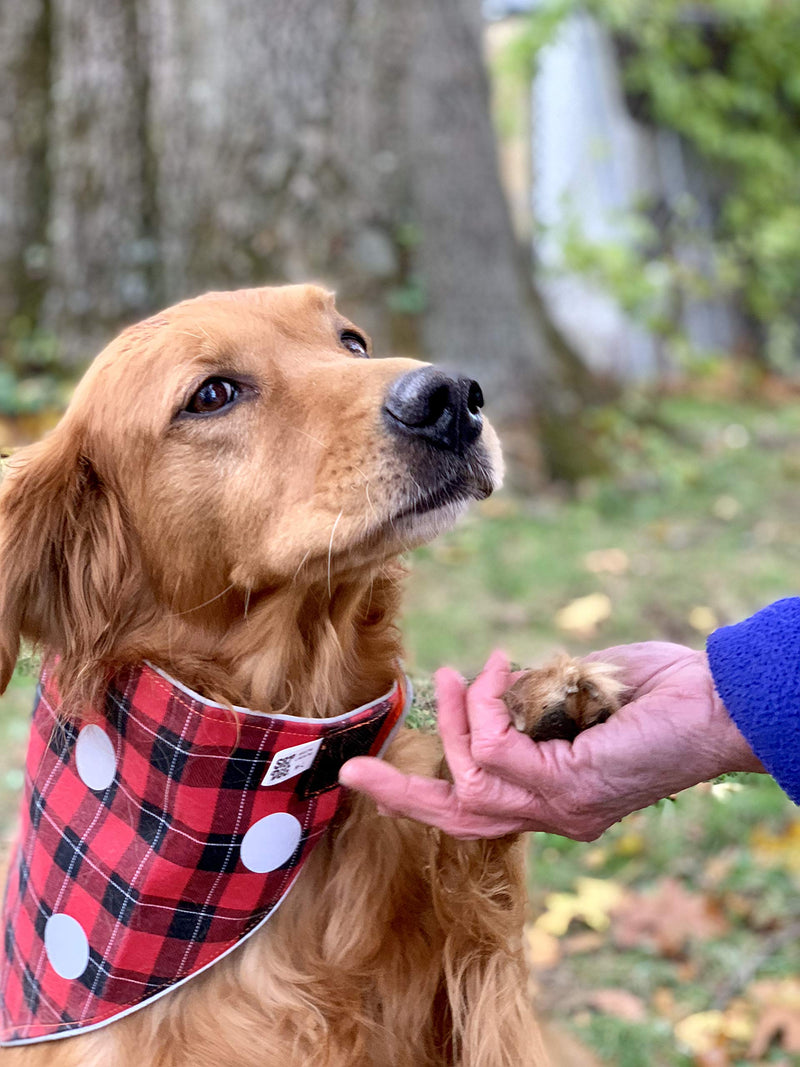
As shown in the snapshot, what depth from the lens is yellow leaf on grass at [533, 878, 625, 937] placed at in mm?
3215

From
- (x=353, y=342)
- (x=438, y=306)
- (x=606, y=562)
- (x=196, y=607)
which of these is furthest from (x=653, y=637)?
(x=196, y=607)

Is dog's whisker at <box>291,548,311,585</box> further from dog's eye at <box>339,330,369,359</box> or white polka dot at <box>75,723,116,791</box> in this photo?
dog's eye at <box>339,330,369,359</box>

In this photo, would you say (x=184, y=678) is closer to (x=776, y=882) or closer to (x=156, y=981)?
(x=156, y=981)

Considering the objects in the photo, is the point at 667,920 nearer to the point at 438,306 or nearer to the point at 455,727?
the point at 455,727

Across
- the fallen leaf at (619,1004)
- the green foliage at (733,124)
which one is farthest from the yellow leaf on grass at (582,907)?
the green foliage at (733,124)

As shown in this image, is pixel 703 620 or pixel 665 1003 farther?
pixel 703 620

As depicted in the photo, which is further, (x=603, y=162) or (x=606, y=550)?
(x=603, y=162)

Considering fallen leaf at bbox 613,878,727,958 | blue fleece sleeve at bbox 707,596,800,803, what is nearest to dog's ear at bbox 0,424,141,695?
blue fleece sleeve at bbox 707,596,800,803

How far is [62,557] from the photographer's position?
83.6 inches

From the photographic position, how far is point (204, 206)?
5527 mm

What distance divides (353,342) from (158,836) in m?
1.22

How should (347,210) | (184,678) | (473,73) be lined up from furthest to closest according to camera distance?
(473,73), (347,210), (184,678)

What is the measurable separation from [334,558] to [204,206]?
4043 mm

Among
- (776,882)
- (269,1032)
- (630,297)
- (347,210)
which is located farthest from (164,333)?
(630,297)
